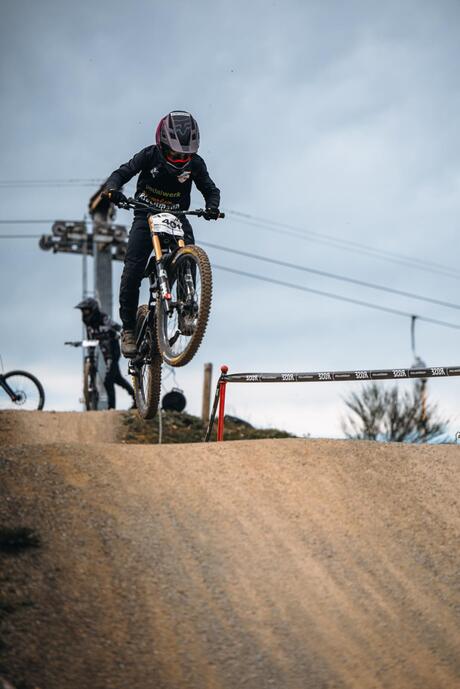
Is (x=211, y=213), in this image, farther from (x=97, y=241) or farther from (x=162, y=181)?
(x=97, y=241)

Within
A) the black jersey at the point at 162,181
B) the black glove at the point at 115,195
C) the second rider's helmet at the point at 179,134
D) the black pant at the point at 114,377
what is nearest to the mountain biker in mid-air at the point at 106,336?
the black pant at the point at 114,377

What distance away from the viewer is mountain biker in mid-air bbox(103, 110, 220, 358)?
30.2 feet

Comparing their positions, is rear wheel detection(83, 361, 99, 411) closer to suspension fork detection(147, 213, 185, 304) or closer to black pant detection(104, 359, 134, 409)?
black pant detection(104, 359, 134, 409)

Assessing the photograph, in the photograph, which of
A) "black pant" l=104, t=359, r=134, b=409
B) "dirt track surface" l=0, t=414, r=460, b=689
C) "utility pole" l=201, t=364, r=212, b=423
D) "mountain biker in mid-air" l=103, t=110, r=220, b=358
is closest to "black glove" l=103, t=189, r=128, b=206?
"mountain biker in mid-air" l=103, t=110, r=220, b=358

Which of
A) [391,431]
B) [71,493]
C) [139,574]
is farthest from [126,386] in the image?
[391,431]

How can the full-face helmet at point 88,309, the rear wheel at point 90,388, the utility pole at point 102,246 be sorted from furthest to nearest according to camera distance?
the utility pole at point 102,246, the rear wheel at point 90,388, the full-face helmet at point 88,309

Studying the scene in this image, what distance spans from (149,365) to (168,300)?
1.63 metres

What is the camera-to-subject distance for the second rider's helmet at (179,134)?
9.16 metres

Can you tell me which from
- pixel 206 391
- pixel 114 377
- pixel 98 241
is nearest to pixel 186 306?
pixel 114 377

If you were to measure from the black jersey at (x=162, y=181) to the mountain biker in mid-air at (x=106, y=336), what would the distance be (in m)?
8.40

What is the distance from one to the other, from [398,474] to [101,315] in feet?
34.9

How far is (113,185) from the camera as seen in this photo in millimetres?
9617

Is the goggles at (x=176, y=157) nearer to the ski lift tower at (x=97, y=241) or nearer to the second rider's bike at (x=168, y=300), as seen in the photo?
the second rider's bike at (x=168, y=300)

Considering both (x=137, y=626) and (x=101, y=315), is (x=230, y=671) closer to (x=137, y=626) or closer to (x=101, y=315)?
(x=137, y=626)
